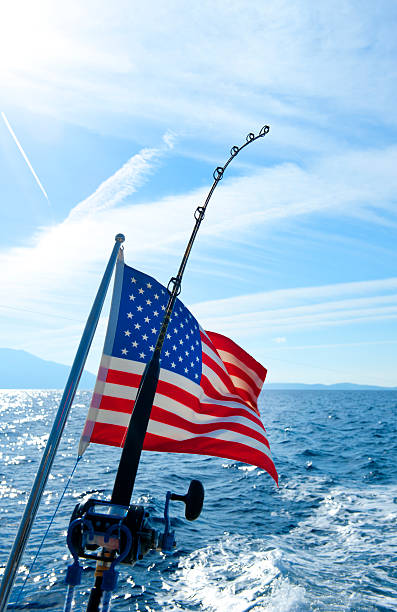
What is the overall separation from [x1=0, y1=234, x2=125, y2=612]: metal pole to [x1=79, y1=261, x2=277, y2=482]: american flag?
1655 mm

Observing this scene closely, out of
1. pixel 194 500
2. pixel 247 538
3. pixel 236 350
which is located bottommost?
Answer: pixel 247 538

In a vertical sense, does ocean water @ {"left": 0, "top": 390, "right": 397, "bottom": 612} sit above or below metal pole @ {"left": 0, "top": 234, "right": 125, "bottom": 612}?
below

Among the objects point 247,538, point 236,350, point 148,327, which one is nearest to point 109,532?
point 148,327

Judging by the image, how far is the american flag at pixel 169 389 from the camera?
5328mm

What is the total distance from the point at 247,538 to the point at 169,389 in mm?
7470

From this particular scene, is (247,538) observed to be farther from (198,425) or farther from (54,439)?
(54,439)

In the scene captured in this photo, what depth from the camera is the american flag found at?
210 inches

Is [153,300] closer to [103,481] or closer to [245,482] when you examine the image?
[103,481]

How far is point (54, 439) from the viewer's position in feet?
10.1

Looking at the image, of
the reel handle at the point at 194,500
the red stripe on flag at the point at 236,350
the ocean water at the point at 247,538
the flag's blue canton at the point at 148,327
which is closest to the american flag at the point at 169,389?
the flag's blue canton at the point at 148,327

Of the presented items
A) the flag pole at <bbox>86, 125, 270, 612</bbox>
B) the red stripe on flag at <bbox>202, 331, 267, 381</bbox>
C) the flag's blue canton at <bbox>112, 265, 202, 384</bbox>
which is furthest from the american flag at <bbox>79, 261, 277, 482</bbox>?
the flag pole at <bbox>86, 125, 270, 612</bbox>

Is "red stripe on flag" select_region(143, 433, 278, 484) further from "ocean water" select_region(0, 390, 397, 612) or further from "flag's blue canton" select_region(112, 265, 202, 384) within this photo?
"ocean water" select_region(0, 390, 397, 612)

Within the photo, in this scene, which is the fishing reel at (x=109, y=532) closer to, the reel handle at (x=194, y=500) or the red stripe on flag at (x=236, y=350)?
the reel handle at (x=194, y=500)

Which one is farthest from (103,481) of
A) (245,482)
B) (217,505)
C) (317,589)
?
(317,589)
